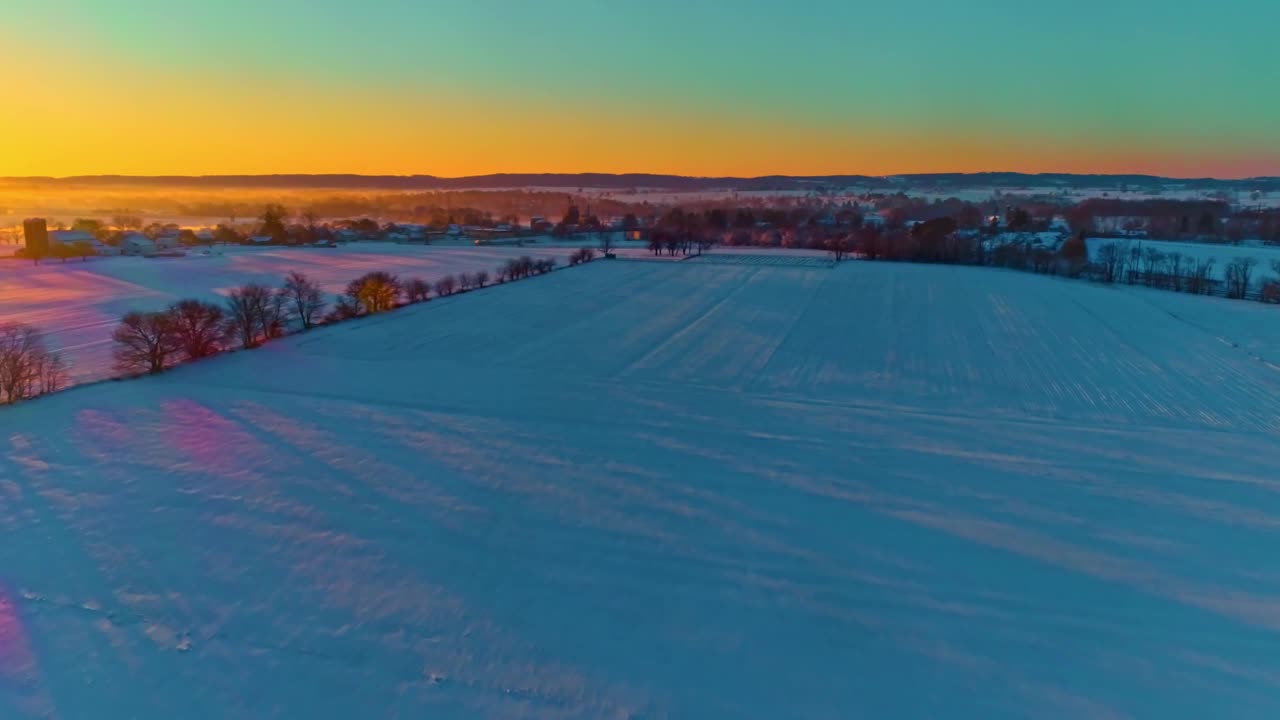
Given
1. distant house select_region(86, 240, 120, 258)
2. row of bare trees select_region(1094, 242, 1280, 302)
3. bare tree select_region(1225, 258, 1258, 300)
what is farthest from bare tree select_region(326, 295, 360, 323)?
bare tree select_region(1225, 258, 1258, 300)

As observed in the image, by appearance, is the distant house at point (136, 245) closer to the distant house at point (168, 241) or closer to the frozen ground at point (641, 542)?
the distant house at point (168, 241)

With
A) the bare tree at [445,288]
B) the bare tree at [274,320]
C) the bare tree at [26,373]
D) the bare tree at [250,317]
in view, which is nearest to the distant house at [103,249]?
the bare tree at [445,288]

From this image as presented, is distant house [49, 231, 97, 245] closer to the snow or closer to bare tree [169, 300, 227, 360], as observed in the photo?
bare tree [169, 300, 227, 360]

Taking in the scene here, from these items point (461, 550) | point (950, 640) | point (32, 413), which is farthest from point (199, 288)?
point (950, 640)

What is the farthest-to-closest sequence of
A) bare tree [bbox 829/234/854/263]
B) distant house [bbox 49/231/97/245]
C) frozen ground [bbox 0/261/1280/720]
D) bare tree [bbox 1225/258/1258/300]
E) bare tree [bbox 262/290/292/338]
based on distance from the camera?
distant house [bbox 49/231/97/245]
bare tree [bbox 829/234/854/263]
bare tree [bbox 1225/258/1258/300]
bare tree [bbox 262/290/292/338]
frozen ground [bbox 0/261/1280/720]

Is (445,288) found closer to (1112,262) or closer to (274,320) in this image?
(274,320)

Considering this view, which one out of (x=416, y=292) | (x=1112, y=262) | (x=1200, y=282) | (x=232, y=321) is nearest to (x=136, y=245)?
(x=416, y=292)

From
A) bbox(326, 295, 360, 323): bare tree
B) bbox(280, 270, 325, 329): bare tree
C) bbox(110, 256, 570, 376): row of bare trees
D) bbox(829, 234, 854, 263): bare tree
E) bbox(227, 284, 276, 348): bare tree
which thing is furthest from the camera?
bbox(829, 234, 854, 263): bare tree
